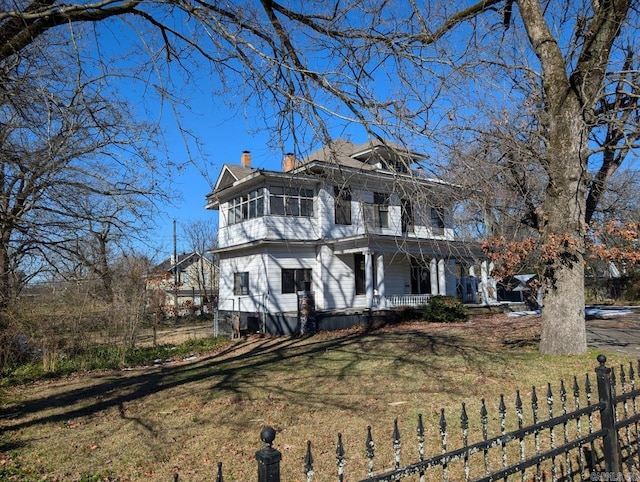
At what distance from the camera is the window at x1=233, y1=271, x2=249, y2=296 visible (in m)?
22.3

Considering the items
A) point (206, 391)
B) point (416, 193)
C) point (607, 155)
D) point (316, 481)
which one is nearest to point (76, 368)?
point (206, 391)

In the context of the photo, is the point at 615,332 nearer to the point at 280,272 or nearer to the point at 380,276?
the point at 380,276

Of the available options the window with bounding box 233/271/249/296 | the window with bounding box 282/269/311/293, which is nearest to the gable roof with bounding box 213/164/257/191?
the window with bounding box 233/271/249/296

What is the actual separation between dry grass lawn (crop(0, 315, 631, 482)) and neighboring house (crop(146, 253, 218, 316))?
8.07 metres

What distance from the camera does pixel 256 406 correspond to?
7.52 metres

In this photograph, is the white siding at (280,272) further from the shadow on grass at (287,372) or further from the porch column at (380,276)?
the shadow on grass at (287,372)

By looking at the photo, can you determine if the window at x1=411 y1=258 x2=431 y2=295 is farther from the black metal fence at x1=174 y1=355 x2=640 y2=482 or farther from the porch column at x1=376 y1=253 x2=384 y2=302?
the black metal fence at x1=174 y1=355 x2=640 y2=482

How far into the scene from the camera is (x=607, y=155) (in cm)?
1109

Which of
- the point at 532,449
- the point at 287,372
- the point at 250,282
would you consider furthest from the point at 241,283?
the point at 532,449

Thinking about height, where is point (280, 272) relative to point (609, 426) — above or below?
above

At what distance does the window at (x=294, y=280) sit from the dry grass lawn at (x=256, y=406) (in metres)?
8.09

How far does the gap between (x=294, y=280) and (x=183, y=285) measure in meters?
19.7

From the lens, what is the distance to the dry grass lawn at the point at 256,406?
5.29 metres

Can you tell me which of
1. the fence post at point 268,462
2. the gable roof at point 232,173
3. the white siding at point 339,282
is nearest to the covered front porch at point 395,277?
the white siding at point 339,282
